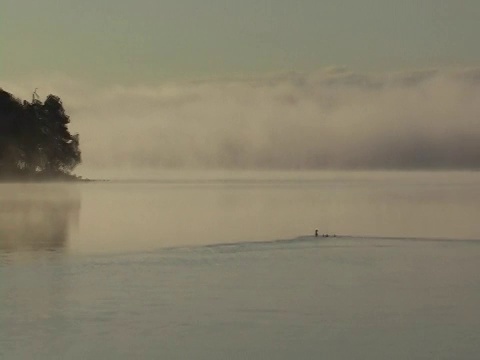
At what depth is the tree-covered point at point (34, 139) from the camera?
118 meters

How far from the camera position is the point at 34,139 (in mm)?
120688

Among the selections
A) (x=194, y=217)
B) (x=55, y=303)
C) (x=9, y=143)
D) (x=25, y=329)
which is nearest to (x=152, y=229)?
(x=194, y=217)

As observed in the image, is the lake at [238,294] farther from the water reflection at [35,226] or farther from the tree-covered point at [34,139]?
the tree-covered point at [34,139]

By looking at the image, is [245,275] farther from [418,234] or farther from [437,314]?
[418,234]

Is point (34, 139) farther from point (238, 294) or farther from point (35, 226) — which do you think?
point (238, 294)

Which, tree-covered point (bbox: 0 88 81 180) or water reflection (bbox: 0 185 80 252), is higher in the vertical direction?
tree-covered point (bbox: 0 88 81 180)

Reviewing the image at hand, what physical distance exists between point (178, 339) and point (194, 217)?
41404 millimetres

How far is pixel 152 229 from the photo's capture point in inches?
1874

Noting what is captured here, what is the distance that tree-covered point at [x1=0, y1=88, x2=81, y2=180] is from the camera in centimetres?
11800

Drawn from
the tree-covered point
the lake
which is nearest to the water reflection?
the lake

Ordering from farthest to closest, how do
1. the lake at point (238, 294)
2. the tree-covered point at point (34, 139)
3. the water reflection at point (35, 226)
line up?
1. the tree-covered point at point (34, 139)
2. the water reflection at point (35, 226)
3. the lake at point (238, 294)

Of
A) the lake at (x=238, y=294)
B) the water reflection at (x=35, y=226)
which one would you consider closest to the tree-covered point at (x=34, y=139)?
the water reflection at (x=35, y=226)

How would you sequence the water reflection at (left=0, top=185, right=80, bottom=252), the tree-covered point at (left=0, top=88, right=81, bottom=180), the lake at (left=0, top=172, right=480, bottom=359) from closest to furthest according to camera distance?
the lake at (left=0, top=172, right=480, bottom=359)
the water reflection at (left=0, top=185, right=80, bottom=252)
the tree-covered point at (left=0, top=88, right=81, bottom=180)

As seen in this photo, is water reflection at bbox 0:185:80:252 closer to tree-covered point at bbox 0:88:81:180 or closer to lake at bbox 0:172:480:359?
lake at bbox 0:172:480:359
